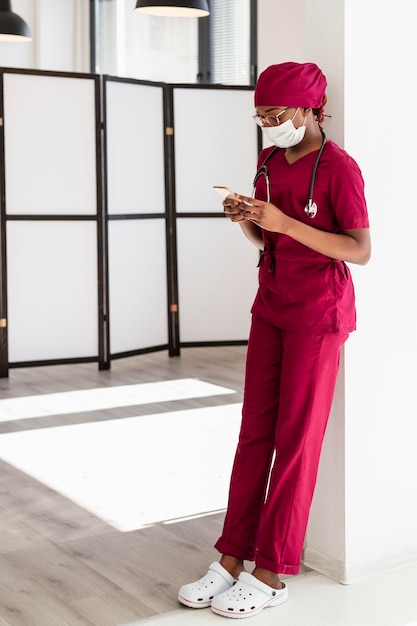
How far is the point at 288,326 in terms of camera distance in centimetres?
242

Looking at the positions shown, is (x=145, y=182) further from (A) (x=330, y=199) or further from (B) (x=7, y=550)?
(A) (x=330, y=199)

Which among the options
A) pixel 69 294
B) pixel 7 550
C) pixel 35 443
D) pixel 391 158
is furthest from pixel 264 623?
pixel 69 294

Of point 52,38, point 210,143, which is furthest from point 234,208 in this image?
point 52,38

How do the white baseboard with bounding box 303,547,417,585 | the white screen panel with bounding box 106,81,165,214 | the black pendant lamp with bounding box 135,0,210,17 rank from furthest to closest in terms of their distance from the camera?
the white screen panel with bounding box 106,81,165,214 < the black pendant lamp with bounding box 135,0,210,17 < the white baseboard with bounding box 303,547,417,585

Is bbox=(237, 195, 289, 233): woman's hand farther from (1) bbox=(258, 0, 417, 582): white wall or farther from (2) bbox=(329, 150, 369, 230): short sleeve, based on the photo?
(1) bbox=(258, 0, 417, 582): white wall

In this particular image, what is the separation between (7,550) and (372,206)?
4.87 feet

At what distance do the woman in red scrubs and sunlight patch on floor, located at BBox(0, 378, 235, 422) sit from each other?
7.82 ft

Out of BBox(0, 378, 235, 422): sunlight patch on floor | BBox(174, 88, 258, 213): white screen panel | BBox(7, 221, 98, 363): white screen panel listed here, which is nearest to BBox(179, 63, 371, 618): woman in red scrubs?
BBox(0, 378, 235, 422): sunlight patch on floor

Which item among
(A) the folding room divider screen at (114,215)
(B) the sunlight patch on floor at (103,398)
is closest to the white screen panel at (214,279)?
(A) the folding room divider screen at (114,215)

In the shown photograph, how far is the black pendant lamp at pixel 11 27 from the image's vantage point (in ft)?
20.6

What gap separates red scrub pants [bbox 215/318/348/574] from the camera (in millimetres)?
2420

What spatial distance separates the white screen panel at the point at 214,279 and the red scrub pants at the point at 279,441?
3.73 m

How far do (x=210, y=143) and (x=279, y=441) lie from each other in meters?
3.99

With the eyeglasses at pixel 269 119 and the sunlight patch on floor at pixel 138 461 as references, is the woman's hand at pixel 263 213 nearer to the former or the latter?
the eyeglasses at pixel 269 119
